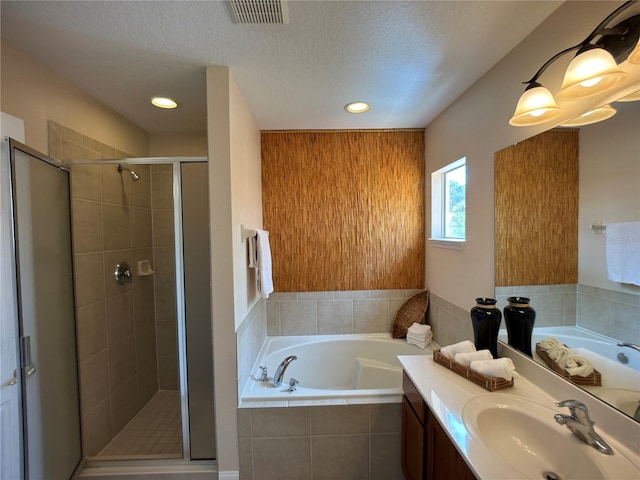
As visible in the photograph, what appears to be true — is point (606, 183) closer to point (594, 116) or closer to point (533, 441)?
point (594, 116)

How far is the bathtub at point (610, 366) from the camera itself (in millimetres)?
884

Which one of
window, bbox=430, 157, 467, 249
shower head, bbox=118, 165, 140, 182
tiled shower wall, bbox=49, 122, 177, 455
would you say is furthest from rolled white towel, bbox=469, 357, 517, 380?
shower head, bbox=118, 165, 140, 182

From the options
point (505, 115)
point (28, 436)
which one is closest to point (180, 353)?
point (28, 436)

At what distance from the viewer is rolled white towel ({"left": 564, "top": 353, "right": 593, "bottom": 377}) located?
3.40 ft

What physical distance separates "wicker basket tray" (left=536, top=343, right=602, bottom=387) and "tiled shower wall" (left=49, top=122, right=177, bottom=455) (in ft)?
8.54

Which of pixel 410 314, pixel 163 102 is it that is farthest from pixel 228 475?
pixel 163 102

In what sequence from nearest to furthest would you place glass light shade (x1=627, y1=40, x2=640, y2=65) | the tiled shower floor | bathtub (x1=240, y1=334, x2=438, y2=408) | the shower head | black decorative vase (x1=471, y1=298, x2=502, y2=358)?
1. glass light shade (x1=627, y1=40, x2=640, y2=65)
2. black decorative vase (x1=471, y1=298, x2=502, y2=358)
3. the tiled shower floor
4. the shower head
5. bathtub (x1=240, y1=334, x2=438, y2=408)

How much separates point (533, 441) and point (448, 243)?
1.29 meters

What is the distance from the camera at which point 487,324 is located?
Answer: 140 centimetres

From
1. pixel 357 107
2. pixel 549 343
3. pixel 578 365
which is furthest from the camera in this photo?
pixel 357 107

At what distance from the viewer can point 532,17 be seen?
3.76 ft

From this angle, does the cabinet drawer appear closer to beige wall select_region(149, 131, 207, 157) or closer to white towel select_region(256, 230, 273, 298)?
white towel select_region(256, 230, 273, 298)

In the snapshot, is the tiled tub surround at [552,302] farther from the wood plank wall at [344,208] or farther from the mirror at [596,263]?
the wood plank wall at [344,208]

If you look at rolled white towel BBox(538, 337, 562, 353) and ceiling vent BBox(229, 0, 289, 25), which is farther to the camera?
rolled white towel BBox(538, 337, 562, 353)
